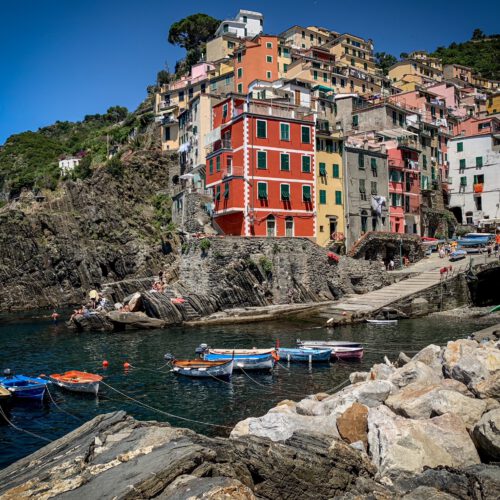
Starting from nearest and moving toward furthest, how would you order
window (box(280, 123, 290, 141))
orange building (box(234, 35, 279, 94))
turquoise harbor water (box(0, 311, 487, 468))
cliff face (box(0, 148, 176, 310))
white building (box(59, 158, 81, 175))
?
1. turquoise harbor water (box(0, 311, 487, 468))
2. window (box(280, 123, 290, 141))
3. cliff face (box(0, 148, 176, 310))
4. orange building (box(234, 35, 279, 94))
5. white building (box(59, 158, 81, 175))

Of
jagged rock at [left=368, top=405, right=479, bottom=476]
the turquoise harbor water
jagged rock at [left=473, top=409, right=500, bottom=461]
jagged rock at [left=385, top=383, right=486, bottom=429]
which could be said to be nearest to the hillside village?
the turquoise harbor water

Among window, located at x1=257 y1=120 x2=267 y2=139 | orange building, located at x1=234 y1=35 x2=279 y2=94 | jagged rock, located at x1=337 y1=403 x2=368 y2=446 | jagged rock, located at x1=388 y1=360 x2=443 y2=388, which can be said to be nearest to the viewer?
jagged rock, located at x1=337 y1=403 x2=368 y2=446

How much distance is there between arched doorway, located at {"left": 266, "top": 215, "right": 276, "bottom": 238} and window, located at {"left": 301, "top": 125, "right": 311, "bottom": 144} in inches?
369

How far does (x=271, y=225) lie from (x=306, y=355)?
22.6 meters

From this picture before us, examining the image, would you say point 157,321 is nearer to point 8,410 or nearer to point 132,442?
point 8,410

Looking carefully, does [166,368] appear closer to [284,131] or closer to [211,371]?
[211,371]

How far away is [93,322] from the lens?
138ft

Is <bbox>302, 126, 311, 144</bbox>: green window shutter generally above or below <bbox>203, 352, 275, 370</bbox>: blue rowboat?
above

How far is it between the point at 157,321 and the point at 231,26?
247ft

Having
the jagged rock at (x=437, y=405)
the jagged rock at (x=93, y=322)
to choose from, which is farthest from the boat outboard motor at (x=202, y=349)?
the jagged rock at (x=93, y=322)

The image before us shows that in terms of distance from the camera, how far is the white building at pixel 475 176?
225ft

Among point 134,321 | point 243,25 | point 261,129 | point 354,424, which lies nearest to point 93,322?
point 134,321

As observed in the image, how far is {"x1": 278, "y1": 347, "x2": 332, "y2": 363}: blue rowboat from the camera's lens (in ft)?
88.7

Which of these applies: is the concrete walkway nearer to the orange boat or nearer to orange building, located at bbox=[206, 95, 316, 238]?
orange building, located at bbox=[206, 95, 316, 238]
